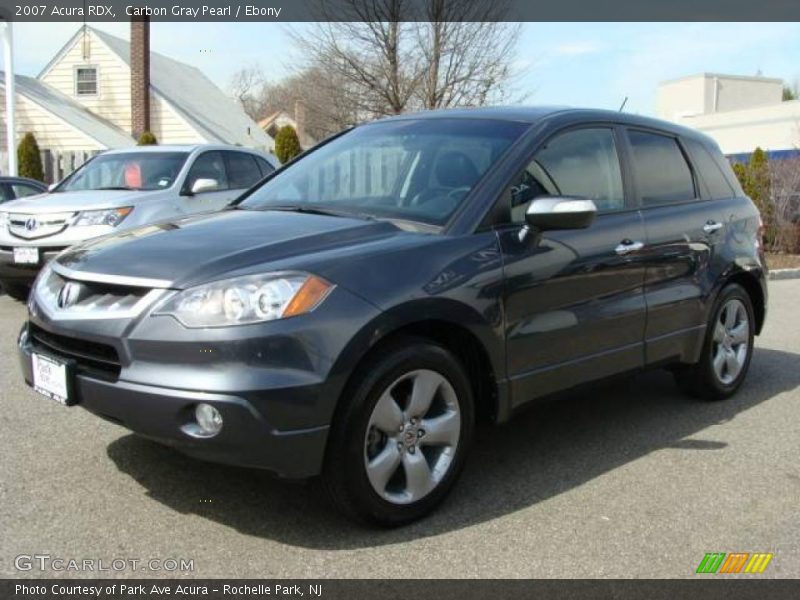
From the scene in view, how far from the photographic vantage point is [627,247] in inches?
177

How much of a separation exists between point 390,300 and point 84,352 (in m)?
1.26

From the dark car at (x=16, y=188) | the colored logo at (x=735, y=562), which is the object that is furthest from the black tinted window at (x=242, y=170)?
the colored logo at (x=735, y=562)

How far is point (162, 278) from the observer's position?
10.5 ft

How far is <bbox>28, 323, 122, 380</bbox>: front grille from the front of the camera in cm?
323

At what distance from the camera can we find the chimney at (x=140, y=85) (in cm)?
2584

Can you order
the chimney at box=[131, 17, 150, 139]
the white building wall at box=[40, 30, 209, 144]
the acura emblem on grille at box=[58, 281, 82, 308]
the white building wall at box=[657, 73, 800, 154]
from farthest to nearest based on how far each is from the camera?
1. the white building wall at box=[657, 73, 800, 154]
2. the white building wall at box=[40, 30, 209, 144]
3. the chimney at box=[131, 17, 150, 139]
4. the acura emblem on grille at box=[58, 281, 82, 308]

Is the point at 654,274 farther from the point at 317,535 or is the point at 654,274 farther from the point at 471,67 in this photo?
the point at 471,67

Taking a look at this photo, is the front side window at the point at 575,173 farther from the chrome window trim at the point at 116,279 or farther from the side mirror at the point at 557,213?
the chrome window trim at the point at 116,279

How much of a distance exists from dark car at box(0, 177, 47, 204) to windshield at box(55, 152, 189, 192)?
1735 millimetres

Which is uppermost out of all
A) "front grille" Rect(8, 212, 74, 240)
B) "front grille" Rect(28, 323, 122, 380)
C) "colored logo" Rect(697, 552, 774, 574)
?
"front grille" Rect(8, 212, 74, 240)

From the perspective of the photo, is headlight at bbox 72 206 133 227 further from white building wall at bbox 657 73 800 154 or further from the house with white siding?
white building wall at bbox 657 73 800 154

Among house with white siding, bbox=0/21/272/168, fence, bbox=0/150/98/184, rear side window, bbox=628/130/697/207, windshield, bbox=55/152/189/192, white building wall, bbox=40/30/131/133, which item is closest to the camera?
rear side window, bbox=628/130/697/207

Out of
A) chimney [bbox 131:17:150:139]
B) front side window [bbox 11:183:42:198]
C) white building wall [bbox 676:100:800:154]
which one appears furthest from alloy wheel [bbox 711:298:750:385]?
white building wall [bbox 676:100:800:154]

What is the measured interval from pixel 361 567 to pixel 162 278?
1.34 m
